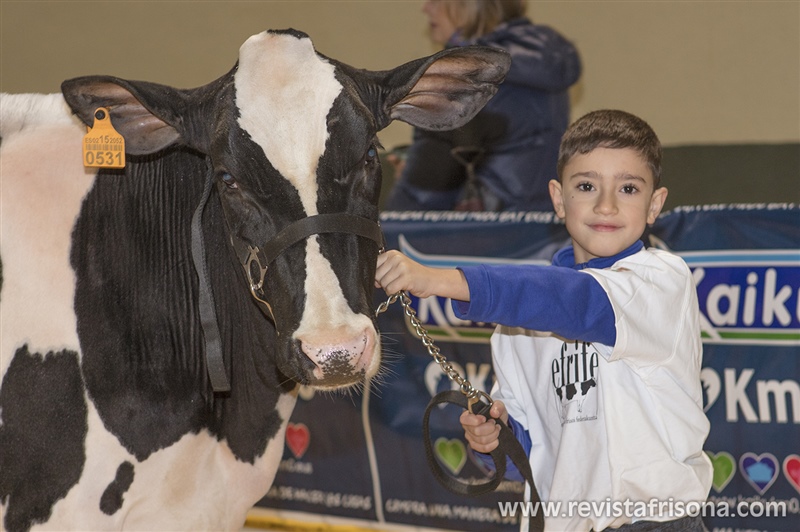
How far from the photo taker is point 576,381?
232cm

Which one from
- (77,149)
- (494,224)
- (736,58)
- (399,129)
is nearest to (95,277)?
(77,149)

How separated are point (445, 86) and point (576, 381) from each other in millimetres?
911

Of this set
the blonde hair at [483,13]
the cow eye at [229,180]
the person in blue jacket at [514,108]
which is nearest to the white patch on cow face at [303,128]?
the cow eye at [229,180]

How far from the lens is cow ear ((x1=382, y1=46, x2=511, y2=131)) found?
7.77 feet

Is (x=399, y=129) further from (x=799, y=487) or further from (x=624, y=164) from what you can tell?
(x=624, y=164)

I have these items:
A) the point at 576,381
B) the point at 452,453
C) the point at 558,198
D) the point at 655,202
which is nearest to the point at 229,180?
the point at 558,198

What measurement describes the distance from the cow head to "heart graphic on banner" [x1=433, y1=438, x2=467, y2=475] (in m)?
2.07

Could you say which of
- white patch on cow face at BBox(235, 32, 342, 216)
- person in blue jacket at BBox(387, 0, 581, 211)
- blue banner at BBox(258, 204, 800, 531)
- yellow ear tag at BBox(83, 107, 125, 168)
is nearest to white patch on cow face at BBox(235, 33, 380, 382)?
white patch on cow face at BBox(235, 32, 342, 216)

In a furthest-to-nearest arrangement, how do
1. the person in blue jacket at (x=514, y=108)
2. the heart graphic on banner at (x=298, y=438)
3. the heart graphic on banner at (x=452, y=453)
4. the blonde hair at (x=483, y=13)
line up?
the blonde hair at (x=483, y=13) → the person in blue jacket at (x=514, y=108) → the heart graphic on banner at (x=298, y=438) → the heart graphic on banner at (x=452, y=453)

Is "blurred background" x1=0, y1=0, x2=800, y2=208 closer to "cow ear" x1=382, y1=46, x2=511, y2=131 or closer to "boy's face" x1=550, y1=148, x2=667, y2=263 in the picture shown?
"cow ear" x1=382, y1=46, x2=511, y2=131

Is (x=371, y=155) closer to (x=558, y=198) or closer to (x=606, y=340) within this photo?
(x=558, y=198)

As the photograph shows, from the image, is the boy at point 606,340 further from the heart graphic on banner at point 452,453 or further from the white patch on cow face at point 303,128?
the heart graphic on banner at point 452,453

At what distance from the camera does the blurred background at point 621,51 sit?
→ 25.1ft

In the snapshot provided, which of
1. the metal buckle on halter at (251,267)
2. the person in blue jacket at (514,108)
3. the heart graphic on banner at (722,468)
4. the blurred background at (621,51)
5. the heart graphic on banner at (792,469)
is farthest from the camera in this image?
the blurred background at (621,51)
